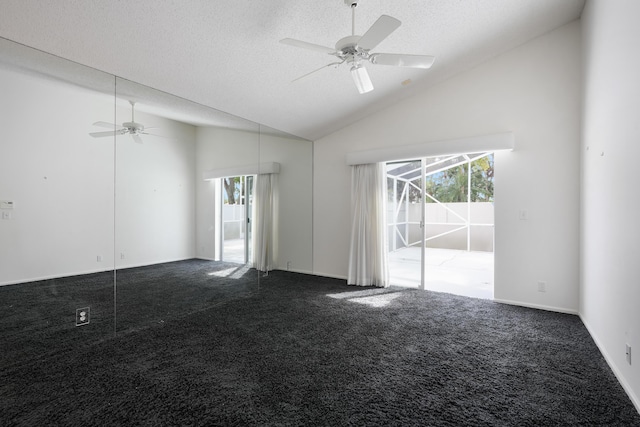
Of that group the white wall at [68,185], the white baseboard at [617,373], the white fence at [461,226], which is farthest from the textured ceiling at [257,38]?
the white fence at [461,226]

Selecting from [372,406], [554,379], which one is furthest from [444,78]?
[372,406]

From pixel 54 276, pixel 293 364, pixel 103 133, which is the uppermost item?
pixel 103 133

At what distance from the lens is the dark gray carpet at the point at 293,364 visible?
5.85 ft

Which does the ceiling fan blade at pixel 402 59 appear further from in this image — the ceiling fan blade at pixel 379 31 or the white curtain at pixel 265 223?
the white curtain at pixel 265 223

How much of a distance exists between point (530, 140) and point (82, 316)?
5.07 metres

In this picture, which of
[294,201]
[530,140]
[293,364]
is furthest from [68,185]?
[530,140]

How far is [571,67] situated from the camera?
3475mm

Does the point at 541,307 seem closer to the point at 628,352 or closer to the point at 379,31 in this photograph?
the point at 628,352

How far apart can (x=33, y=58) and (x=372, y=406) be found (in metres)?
3.55

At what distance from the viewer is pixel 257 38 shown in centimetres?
279

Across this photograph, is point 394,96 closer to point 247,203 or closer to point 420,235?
point 420,235

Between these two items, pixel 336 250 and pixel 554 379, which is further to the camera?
pixel 336 250

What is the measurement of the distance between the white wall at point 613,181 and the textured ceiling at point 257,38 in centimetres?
93

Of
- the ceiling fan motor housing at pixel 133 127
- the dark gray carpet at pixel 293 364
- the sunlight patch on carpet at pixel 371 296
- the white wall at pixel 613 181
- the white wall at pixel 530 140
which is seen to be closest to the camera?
the dark gray carpet at pixel 293 364
